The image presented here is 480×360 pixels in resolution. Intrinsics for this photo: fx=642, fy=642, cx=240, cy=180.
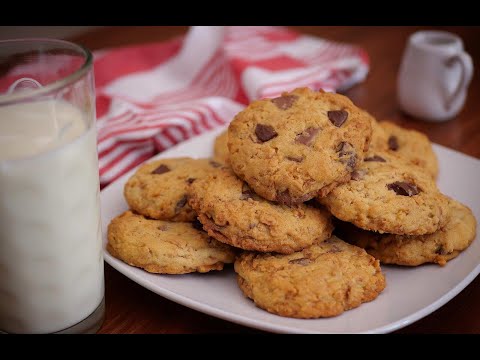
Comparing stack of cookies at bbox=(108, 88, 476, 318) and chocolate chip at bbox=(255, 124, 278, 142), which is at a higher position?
chocolate chip at bbox=(255, 124, 278, 142)

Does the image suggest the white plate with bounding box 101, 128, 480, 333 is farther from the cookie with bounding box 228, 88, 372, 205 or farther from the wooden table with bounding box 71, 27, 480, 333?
the cookie with bounding box 228, 88, 372, 205

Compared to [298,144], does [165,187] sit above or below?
below

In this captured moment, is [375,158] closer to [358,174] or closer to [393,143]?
[358,174]

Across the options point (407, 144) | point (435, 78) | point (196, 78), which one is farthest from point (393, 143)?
point (196, 78)

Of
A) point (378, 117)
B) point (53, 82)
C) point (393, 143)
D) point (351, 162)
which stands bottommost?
point (378, 117)

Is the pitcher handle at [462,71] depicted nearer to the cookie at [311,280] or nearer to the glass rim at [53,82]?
the cookie at [311,280]

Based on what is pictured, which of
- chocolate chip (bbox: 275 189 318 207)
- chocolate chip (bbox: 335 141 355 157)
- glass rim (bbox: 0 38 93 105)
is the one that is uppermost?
glass rim (bbox: 0 38 93 105)

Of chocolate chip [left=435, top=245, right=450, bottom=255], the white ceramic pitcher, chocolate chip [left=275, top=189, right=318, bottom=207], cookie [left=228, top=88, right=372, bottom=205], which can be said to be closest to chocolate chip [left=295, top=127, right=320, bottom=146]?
cookie [left=228, top=88, right=372, bottom=205]
